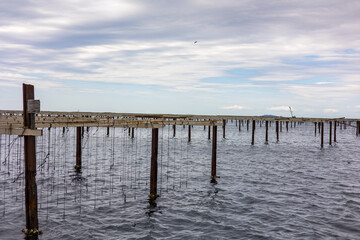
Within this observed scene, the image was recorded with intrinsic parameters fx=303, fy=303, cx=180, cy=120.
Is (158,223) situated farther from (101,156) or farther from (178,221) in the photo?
(101,156)

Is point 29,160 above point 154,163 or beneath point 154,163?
above

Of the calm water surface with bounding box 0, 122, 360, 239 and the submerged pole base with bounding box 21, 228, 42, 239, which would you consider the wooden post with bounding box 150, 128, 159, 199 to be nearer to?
the calm water surface with bounding box 0, 122, 360, 239

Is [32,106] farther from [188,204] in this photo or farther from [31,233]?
[188,204]

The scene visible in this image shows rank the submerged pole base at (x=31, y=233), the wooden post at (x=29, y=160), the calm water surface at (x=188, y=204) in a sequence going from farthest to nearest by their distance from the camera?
the calm water surface at (x=188, y=204) → the submerged pole base at (x=31, y=233) → the wooden post at (x=29, y=160)

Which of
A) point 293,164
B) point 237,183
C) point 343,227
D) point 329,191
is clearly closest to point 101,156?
point 237,183

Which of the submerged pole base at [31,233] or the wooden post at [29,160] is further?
the submerged pole base at [31,233]

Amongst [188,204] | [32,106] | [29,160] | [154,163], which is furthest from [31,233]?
[188,204]

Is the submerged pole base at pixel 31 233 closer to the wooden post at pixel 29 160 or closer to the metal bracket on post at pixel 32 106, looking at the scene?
the wooden post at pixel 29 160

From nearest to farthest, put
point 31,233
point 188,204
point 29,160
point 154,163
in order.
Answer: point 29,160 < point 31,233 < point 188,204 < point 154,163

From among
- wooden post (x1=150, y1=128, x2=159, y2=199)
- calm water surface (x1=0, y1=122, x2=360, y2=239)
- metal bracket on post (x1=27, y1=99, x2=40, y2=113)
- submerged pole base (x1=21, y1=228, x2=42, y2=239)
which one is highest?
metal bracket on post (x1=27, y1=99, x2=40, y2=113)

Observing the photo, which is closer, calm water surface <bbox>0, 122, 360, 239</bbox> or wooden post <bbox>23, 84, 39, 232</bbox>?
wooden post <bbox>23, 84, 39, 232</bbox>

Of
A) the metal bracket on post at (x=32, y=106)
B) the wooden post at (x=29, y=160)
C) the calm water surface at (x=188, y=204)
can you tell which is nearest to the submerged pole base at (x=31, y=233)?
the wooden post at (x=29, y=160)

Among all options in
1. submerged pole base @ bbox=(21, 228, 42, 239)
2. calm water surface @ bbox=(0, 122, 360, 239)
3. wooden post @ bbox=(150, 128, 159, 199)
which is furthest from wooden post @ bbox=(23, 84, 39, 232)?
wooden post @ bbox=(150, 128, 159, 199)

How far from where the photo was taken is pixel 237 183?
18250 millimetres
